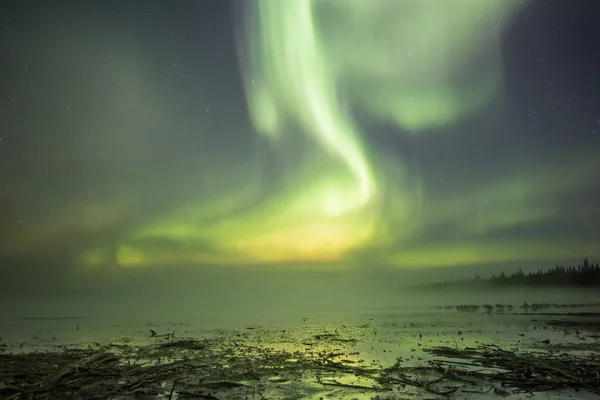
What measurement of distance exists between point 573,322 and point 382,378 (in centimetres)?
3372

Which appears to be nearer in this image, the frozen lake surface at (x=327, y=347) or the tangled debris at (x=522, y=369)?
the frozen lake surface at (x=327, y=347)

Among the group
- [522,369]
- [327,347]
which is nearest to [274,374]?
[327,347]

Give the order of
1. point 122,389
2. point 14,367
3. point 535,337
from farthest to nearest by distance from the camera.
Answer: point 535,337 → point 14,367 → point 122,389

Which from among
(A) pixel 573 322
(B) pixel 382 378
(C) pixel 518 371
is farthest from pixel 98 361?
(A) pixel 573 322

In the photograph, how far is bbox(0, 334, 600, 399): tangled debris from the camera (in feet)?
53.4

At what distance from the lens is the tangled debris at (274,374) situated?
53.4 ft

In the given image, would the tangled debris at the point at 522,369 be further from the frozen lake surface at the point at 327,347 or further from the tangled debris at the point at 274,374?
the frozen lake surface at the point at 327,347

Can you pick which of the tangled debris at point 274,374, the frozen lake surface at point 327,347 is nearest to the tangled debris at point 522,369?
the tangled debris at point 274,374

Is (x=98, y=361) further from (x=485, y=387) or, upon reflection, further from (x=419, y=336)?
(x=419, y=336)

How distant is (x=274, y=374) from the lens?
62.8ft

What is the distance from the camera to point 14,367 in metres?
20.3

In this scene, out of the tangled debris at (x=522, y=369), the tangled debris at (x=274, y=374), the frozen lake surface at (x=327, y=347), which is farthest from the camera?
the tangled debris at (x=522, y=369)

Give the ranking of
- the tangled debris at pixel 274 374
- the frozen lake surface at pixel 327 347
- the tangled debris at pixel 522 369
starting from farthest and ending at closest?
the tangled debris at pixel 522 369, the tangled debris at pixel 274 374, the frozen lake surface at pixel 327 347

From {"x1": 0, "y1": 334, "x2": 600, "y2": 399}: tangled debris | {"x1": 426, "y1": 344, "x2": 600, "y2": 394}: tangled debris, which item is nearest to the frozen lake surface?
{"x1": 0, "y1": 334, "x2": 600, "y2": 399}: tangled debris
